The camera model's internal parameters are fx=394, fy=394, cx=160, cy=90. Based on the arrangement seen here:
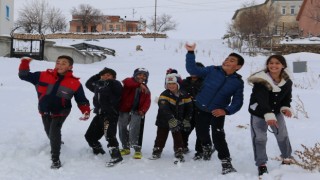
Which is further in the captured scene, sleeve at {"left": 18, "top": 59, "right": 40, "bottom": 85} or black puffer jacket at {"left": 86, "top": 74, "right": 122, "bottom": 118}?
black puffer jacket at {"left": 86, "top": 74, "right": 122, "bottom": 118}

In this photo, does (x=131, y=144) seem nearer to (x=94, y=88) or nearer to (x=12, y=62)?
(x=94, y=88)

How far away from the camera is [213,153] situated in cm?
621

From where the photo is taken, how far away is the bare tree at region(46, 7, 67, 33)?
6084 cm

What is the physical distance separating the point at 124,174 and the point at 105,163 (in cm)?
52

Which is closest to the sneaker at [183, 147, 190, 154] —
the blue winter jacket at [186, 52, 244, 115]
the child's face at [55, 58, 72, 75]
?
the blue winter jacket at [186, 52, 244, 115]

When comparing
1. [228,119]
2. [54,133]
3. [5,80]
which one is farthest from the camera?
[5,80]

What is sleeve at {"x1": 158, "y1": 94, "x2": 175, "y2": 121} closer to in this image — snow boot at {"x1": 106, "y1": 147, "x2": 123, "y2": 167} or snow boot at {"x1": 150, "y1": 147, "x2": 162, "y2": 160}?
snow boot at {"x1": 150, "y1": 147, "x2": 162, "y2": 160}

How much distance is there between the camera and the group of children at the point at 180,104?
5.01 m

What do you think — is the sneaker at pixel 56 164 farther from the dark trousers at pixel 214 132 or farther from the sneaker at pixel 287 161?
the sneaker at pixel 287 161

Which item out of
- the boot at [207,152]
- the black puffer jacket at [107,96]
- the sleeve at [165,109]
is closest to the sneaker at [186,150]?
the boot at [207,152]

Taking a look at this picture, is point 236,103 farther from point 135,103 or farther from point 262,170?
point 135,103

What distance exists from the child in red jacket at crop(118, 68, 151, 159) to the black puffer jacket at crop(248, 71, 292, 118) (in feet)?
5.86

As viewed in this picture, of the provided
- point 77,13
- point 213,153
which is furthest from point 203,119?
point 77,13

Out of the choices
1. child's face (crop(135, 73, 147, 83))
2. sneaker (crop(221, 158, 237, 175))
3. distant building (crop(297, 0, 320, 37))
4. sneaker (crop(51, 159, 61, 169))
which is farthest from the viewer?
distant building (crop(297, 0, 320, 37))
